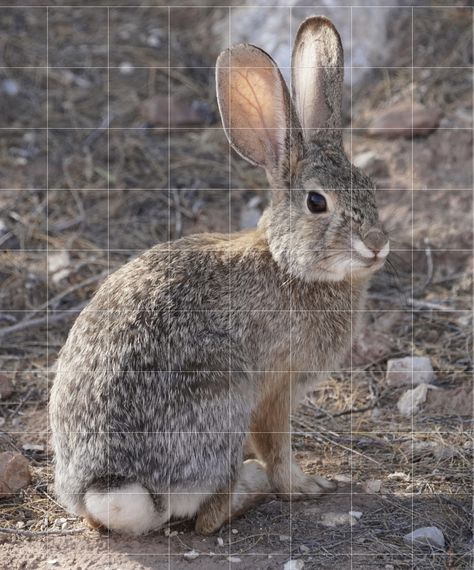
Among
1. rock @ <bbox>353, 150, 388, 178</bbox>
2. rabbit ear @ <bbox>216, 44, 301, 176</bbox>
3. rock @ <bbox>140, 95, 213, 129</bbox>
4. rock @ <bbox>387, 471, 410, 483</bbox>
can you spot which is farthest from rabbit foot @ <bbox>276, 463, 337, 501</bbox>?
rock @ <bbox>140, 95, 213, 129</bbox>

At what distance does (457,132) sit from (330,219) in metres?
3.41

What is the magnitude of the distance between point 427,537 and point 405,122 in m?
4.01

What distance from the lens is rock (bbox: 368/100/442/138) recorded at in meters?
7.83

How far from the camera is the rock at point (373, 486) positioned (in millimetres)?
5055

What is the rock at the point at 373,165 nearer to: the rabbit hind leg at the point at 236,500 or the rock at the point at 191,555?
the rabbit hind leg at the point at 236,500

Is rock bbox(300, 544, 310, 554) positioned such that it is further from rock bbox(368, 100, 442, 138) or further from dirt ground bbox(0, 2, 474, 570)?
rock bbox(368, 100, 442, 138)

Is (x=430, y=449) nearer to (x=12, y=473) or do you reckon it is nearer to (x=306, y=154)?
(x=306, y=154)

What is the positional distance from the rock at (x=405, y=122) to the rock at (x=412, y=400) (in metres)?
2.60

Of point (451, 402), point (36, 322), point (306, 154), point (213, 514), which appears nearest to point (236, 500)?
point (213, 514)

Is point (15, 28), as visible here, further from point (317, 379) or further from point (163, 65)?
point (317, 379)

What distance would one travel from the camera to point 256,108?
5.06 m

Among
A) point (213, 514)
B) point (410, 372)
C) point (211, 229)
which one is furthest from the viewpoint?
point (211, 229)

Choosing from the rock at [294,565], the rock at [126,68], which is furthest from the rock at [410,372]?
the rock at [126,68]

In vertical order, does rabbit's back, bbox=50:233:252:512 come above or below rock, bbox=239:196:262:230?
below
